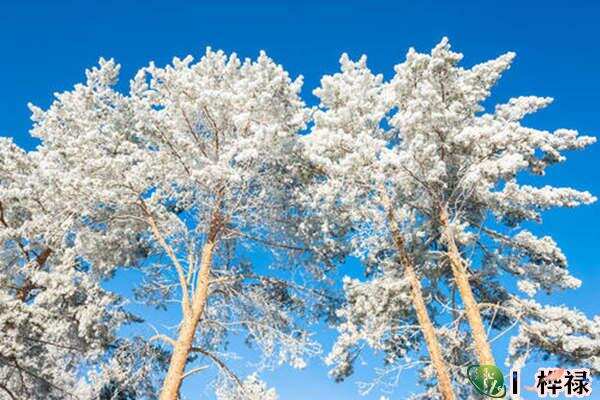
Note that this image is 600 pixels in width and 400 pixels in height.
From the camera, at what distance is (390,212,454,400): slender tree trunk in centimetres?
1130

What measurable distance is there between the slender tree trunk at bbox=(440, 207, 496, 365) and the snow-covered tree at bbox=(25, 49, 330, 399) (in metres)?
3.67

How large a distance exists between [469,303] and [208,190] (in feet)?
22.2

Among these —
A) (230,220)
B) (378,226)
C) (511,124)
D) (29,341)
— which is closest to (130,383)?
(29,341)

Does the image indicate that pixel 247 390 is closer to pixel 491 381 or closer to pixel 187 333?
pixel 187 333

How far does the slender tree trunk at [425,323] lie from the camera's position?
11305 millimetres

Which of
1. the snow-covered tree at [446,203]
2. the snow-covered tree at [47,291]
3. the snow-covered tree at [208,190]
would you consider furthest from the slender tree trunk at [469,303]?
the snow-covered tree at [47,291]

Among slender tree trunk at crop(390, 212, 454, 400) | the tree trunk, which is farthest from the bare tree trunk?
the tree trunk

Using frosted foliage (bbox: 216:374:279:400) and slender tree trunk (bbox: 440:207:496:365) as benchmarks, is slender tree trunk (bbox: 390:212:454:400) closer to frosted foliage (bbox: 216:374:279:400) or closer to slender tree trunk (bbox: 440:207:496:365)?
slender tree trunk (bbox: 440:207:496:365)

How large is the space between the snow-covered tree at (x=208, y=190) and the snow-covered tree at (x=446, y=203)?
4.26 ft

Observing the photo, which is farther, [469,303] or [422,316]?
[422,316]

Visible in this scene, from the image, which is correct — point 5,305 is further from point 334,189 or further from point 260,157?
point 334,189

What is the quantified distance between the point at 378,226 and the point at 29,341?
356 inches

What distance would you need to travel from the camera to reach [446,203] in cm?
→ 1300

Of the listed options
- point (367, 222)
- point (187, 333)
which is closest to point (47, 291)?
point (187, 333)
